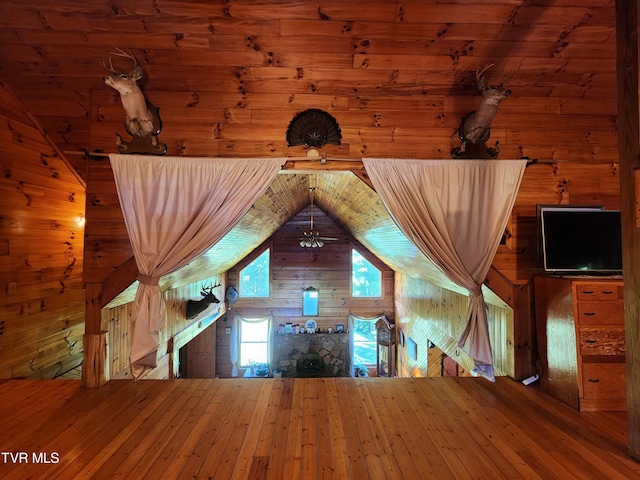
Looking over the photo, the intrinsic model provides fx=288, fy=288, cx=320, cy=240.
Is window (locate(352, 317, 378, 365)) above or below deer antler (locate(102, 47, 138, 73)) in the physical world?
below

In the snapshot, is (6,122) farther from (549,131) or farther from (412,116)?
(549,131)

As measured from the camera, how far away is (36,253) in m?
2.87

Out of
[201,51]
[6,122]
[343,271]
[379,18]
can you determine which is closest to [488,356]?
[379,18]

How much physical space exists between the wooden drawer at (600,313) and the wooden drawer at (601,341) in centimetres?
5

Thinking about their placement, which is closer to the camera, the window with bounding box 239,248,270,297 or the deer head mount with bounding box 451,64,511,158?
the deer head mount with bounding box 451,64,511,158

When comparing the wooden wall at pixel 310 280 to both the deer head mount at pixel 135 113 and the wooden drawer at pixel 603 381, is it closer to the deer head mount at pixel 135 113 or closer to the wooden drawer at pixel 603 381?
the deer head mount at pixel 135 113

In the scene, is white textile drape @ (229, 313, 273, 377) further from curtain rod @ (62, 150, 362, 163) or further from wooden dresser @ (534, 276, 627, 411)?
wooden dresser @ (534, 276, 627, 411)

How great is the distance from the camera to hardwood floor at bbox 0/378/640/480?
148 centimetres

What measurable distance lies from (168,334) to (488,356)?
378 cm

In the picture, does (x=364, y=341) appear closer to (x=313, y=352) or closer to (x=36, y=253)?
(x=313, y=352)

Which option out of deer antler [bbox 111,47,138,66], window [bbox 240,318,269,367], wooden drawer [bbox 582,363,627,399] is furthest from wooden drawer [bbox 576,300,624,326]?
window [bbox 240,318,269,367]

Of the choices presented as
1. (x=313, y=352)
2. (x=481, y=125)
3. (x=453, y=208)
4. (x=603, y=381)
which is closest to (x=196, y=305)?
(x=313, y=352)

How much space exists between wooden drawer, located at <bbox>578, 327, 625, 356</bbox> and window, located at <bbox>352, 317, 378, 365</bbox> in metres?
5.60

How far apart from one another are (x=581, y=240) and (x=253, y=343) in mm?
6896
